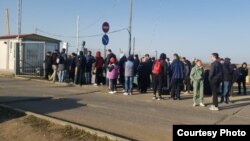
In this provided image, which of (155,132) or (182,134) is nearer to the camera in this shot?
(182,134)

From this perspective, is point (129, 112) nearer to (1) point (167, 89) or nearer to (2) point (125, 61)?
(1) point (167, 89)

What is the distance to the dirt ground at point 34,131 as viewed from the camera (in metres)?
9.94

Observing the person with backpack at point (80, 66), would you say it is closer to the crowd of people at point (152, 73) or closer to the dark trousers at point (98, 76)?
the crowd of people at point (152, 73)

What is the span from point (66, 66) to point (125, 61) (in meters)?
4.06

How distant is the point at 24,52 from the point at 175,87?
13.0 metres

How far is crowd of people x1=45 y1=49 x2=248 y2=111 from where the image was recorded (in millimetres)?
15547

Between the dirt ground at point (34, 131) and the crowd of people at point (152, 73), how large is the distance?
6159 millimetres

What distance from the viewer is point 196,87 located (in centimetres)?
1555

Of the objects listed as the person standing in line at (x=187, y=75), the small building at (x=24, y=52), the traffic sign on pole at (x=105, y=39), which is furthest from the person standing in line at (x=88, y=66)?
the small building at (x=24, y=52)

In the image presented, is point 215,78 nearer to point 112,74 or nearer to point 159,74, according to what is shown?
point 159,74

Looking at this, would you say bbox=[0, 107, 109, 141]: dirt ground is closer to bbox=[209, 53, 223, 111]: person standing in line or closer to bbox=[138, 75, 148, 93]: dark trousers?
bbox=[209, 53, 223, 111]: person standing in line

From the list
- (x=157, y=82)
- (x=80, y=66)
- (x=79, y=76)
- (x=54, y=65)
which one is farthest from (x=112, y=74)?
(x=54, y=65)

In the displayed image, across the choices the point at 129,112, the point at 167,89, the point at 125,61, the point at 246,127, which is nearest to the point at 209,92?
the point at 167,89

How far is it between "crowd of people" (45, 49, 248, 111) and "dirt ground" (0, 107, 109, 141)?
20.2ft
